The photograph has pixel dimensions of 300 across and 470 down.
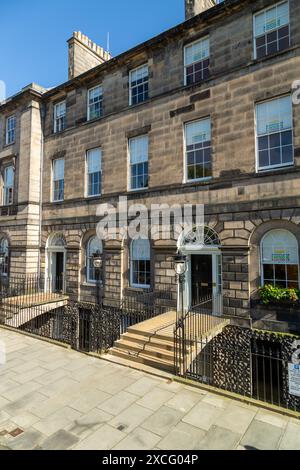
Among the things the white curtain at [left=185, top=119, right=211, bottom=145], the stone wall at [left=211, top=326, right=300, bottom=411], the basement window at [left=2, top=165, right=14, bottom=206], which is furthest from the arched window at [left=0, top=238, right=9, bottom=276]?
the stone wall at [left=211, top=326, right=300, bottom=411]

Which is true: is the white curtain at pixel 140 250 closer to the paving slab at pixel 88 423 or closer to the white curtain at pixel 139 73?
the paving slab at pixel 88 423

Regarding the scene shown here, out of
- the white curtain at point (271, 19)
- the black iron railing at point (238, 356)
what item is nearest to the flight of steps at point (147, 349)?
the black iron railing at point (238, 356)

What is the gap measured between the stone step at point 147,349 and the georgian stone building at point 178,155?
340 cm

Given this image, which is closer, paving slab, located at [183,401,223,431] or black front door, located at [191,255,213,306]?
paving slab, located at [183,401,223,431]

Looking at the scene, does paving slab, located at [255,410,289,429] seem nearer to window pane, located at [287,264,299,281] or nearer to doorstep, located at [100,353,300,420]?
doorstep, located at [100,353,300,420]

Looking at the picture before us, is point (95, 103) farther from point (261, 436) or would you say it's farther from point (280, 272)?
point (261, 436)

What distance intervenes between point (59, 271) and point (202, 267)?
30.3ft

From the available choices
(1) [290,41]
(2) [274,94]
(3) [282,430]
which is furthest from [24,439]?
(1) [290,41]

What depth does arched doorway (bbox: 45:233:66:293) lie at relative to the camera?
55.3ft

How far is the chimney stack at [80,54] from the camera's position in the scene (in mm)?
17016

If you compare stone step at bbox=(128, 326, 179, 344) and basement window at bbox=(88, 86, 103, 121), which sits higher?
basement window at bbox=(88, 86, 103, 121)

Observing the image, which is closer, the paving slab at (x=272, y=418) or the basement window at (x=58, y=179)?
the paving slab at (x=272, y=418)

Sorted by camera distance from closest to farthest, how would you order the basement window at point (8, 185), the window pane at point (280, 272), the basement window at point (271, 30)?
the window pane at point (280, 272) < the basement window at point (271, 30) < the basement window at point (8, 185)

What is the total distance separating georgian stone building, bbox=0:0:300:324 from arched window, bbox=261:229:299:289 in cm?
4
